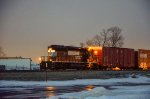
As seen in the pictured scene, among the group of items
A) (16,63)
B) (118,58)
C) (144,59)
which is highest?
(118,58)

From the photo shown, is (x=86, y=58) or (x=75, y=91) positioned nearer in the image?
(x=75, y=91)

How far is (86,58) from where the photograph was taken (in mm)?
46062

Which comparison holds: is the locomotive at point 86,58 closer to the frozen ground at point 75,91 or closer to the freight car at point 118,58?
the freight car at point 118,58

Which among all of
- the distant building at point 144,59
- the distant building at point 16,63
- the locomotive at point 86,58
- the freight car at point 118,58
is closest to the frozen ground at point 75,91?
the locomotive at point 86,58

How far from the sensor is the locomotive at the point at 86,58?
142ft

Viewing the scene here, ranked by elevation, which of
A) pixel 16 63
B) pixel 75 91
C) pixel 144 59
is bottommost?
pixel 75 91

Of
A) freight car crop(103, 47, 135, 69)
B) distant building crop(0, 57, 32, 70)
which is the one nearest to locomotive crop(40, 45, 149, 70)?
freight car crop(103, 47, 135, 69)

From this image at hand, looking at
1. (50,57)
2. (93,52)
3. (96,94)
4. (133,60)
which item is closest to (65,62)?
(50,57)

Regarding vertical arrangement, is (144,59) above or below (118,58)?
below

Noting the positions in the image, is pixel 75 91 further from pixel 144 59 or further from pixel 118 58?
pixel 144 59

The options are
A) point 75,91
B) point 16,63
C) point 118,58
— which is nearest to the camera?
point 75,91

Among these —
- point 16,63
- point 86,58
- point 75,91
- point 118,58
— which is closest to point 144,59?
point 118,58

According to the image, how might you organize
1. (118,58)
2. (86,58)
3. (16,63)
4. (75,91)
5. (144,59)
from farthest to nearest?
(16,63) < (144,59) < (118,58) < (86,58) < (75,91)

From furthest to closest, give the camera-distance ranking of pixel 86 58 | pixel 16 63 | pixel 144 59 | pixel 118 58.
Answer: pixel 16 63 → pixel 144 59 → pixel 118 58 → pixel 86 58
